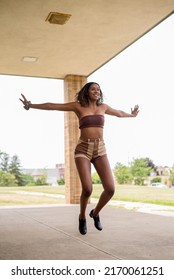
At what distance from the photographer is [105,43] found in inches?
271

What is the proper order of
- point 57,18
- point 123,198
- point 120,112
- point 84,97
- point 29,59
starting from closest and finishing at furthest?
point 84,97, point 120,112, point 57,18, point 29,59, point 123,198

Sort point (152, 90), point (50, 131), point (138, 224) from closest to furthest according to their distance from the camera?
1. point (138, 224)
2. point (152, 90)
3. point (50, 131)

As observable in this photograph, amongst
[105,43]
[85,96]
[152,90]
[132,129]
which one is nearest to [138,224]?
[85,96]

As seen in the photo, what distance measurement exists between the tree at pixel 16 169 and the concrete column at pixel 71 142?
2996 cm

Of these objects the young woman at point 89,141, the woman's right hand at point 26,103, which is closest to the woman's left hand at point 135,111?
the young woman at point 89,141

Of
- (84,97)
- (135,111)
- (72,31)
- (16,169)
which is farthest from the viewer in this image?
(16,169)

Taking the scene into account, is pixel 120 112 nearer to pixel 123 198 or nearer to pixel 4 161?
pixel 123 198

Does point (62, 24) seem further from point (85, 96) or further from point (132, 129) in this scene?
point (132, 129)

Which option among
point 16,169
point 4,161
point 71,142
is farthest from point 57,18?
point 16,169

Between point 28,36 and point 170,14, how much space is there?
2476mm

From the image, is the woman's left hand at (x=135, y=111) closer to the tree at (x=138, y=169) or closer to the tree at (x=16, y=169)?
the tree at (x=138, y=169)

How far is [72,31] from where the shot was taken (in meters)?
6.32

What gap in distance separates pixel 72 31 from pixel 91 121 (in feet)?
11.0

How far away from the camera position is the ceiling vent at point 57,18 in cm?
565
